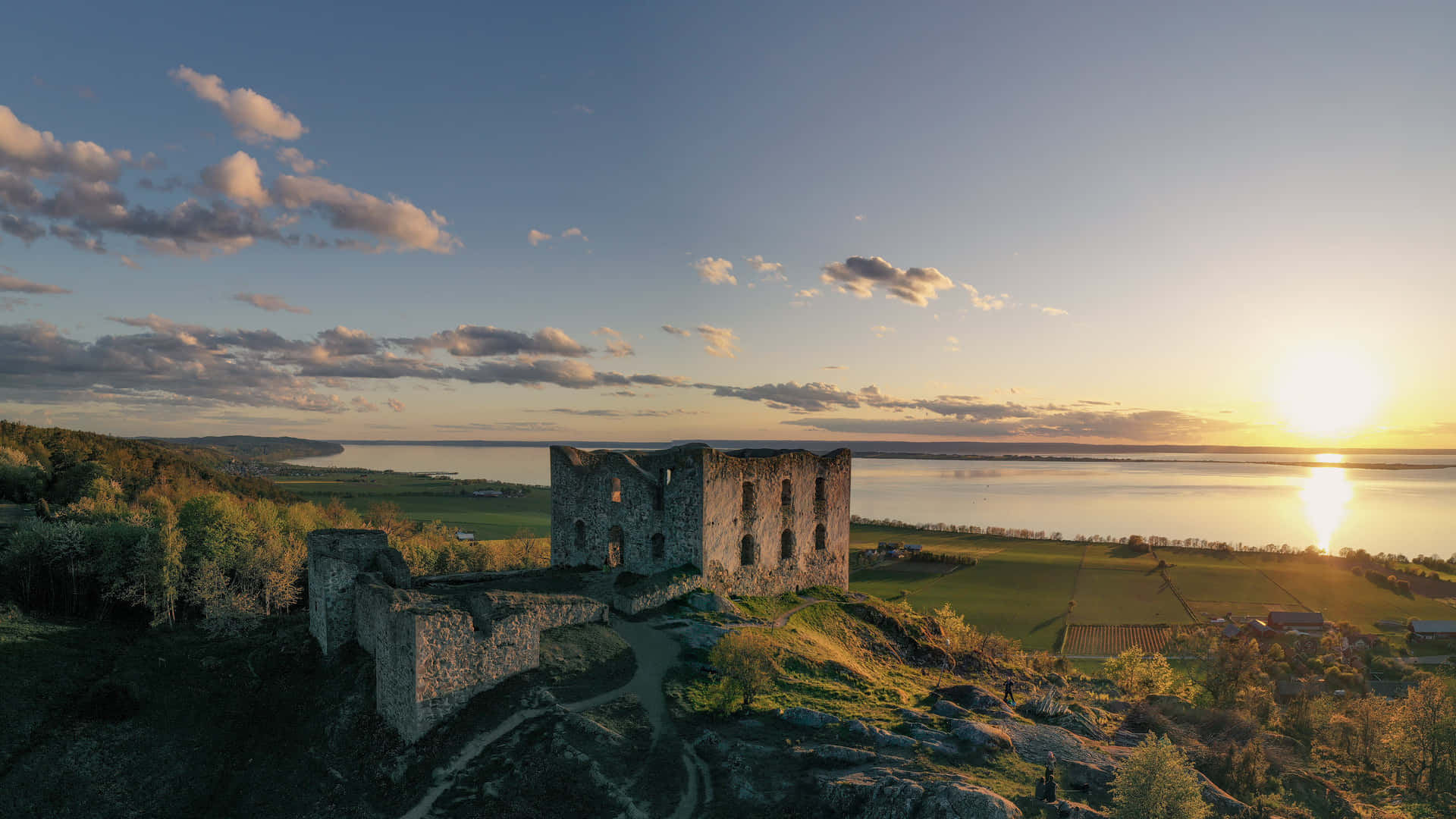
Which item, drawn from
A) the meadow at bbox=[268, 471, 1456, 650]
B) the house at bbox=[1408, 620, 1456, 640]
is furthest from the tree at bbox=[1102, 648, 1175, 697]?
the house at bbox=[1408, 620, 1456, 640]

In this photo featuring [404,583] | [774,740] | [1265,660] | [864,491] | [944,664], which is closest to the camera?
[774,740]

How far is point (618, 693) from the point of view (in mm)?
20766

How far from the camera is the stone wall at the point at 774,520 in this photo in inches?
1256

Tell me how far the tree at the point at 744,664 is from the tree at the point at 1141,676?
28911 mm

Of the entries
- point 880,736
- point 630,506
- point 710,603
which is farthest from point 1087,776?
point 630,506

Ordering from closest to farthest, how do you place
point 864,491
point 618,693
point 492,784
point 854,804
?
point 854,804 → point 492,784 → point 618,693 → point 864,491

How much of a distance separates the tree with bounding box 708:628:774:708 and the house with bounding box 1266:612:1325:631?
66776 mm

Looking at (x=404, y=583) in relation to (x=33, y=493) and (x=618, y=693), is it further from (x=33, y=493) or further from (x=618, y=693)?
(x=33, y=493)

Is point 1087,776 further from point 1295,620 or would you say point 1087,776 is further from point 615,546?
point 1295,620

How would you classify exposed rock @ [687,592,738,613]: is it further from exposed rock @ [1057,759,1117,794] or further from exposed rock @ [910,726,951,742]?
exposed rock @ [1057,759,1117,794]

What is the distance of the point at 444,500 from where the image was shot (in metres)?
121

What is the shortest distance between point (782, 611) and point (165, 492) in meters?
53.9

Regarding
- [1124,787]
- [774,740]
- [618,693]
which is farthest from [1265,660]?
[618,693]

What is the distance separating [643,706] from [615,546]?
14.3 metres
